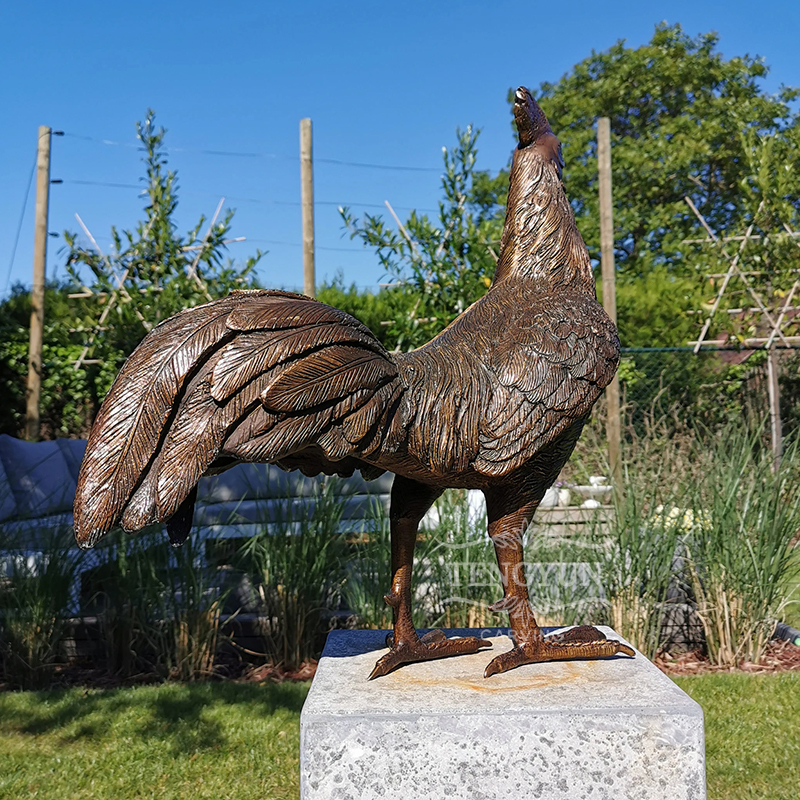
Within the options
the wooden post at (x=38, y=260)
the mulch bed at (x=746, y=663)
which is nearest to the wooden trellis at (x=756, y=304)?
the mulch bed at (x=746, y=663)

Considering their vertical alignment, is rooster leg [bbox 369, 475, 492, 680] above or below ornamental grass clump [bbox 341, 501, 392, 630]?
above

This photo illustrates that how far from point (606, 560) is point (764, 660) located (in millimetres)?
1055

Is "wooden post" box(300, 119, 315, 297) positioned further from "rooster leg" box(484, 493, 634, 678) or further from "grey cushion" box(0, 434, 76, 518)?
"rooster leg" box(484, 493, 634, 678)

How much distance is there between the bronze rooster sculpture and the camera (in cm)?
150

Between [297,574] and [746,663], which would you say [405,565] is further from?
[746,663]

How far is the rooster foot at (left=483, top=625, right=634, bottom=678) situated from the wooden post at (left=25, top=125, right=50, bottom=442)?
6.51 m

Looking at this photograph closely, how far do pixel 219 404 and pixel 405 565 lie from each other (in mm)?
979

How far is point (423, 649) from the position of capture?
234 cm

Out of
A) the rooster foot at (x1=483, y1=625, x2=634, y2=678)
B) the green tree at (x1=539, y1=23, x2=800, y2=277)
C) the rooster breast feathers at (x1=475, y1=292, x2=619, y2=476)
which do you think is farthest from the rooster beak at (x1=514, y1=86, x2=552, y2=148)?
the green tree at (x1=539, y1=23, x2=800, y2=277)

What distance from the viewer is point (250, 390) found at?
5.10 feet

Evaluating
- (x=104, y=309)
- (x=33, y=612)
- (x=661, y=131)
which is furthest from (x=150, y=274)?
(x=661, y=131)

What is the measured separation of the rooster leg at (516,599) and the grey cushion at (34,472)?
4.76 m

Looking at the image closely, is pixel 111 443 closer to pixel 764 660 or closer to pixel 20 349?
pixel 764 660

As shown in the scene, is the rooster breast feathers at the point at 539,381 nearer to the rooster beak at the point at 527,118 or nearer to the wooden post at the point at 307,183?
the rooster beak at the point at 527,118
